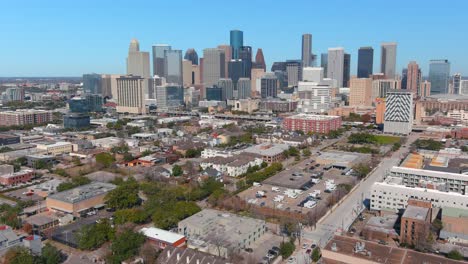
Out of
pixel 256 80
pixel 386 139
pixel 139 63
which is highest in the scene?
pixel 139 63

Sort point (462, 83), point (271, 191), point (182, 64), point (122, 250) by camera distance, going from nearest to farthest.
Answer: point (122, 250) < point (271, 191) < point (462, 83) < point (182, 64)

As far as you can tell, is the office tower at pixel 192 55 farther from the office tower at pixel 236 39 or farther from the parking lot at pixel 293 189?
the parking lot at pixel 293 189

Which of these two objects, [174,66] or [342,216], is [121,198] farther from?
[174,66]

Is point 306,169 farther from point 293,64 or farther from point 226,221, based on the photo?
point 293,64

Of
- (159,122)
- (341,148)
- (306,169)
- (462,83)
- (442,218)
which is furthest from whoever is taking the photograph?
(462,83)

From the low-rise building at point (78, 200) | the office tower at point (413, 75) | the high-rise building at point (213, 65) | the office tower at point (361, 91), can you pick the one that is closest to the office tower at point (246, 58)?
the high-rise building at point (213, 65)

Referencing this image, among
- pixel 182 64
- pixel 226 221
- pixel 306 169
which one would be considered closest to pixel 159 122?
pixel 306 169

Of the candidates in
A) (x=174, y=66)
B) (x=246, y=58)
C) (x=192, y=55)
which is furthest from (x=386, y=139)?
(x=192, y=55)
